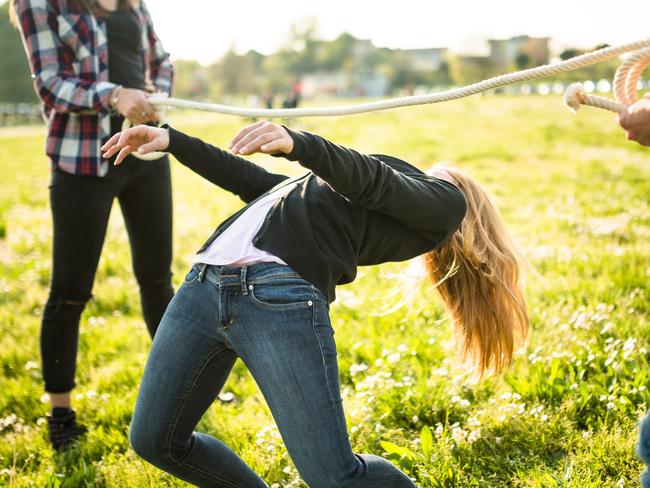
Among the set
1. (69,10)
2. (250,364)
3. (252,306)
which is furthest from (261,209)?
(69,10)

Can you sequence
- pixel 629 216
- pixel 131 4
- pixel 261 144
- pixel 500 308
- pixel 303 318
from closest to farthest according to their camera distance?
1. pixel 261 144
2. pixel 303 318
3. pixel 500 308
4. pixel 131 4
5. pixel 629 216

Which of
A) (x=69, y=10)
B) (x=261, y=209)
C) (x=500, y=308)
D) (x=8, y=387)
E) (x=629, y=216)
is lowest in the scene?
(x=8, y=387)

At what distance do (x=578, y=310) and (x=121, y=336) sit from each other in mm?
2703

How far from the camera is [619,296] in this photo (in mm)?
3959

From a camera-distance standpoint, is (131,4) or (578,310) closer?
(131,4)

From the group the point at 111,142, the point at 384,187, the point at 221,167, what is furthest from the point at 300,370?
the point at 111,142

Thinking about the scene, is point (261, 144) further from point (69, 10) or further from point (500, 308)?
point (69, 10)

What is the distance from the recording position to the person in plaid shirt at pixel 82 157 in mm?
2842

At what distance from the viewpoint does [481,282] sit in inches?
104

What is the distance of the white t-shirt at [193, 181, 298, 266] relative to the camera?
2.06 metres

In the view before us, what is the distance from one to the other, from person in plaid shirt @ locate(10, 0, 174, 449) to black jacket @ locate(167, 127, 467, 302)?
769mm

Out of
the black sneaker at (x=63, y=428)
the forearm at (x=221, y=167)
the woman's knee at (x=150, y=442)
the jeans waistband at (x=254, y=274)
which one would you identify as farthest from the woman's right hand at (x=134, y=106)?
the black sneaker at (x=63, y=428)

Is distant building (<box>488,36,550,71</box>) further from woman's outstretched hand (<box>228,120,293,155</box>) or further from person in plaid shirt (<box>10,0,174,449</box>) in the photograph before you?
woman's outstretched hand (<box>228,120,293,155</box>)

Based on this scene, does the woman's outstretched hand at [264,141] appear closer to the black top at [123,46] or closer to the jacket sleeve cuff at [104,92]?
the jacket sleeve cuff at [104,92]
